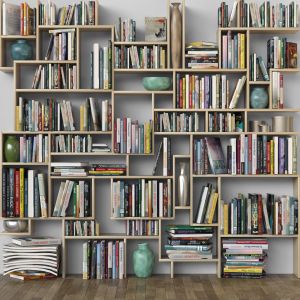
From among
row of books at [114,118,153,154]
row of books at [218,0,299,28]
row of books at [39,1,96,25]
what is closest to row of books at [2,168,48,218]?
row of books at [114,118,153,154]

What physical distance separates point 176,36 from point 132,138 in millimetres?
937

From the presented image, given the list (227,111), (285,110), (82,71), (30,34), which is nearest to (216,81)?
(227,111)

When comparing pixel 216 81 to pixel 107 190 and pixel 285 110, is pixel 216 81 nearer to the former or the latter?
pixel 285 110

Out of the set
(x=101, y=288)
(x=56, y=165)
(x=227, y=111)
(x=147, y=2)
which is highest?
(x=147, y=2)

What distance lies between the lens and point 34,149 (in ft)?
19.4

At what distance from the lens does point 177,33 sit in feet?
19.4

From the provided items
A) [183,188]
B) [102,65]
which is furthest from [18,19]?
[183,188]

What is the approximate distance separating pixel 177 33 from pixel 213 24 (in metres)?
0.39

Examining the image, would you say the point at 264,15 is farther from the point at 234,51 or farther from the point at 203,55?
the point at 203,55

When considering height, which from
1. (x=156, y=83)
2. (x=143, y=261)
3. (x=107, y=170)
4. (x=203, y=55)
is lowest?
(x=143, y=261)

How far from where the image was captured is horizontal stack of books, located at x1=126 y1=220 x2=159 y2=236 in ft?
19.5

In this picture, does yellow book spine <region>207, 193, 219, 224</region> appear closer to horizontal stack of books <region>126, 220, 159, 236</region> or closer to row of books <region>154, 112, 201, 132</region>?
horizontal stack of books <region>126, 220, 159, 236</region>

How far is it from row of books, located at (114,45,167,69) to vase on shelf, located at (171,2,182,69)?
95 millimetres

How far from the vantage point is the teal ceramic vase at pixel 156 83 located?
588 centimetres
